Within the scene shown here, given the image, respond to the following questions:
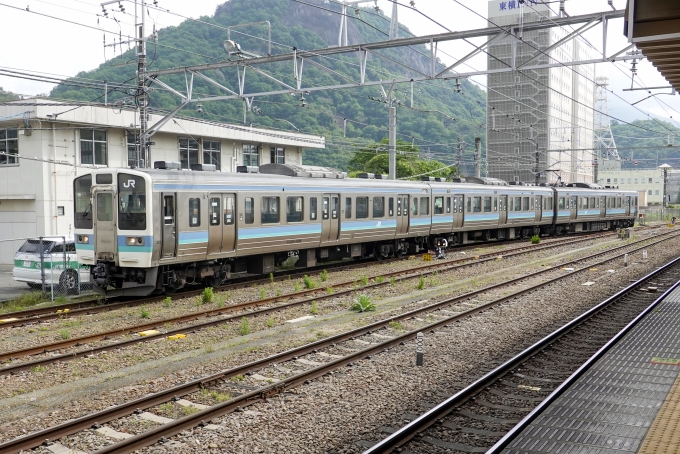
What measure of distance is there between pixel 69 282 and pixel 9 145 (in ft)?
40.9

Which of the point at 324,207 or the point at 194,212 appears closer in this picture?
the point at 194,212

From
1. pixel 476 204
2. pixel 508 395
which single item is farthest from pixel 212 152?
pixel 508 395

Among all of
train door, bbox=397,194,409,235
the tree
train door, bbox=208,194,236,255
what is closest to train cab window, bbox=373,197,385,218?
train door, bbox=397,194,409,235

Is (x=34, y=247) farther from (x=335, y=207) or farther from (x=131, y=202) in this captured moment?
(x=335, y=207)

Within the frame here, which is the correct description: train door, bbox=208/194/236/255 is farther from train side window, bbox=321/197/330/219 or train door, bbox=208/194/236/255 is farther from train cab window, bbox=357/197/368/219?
train cab window, bbox=357/197/368/219

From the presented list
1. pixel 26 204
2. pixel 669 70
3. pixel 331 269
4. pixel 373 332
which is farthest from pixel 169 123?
pixel 669 70

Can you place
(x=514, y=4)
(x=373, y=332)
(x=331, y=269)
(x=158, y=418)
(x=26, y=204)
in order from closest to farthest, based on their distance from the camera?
1. (x=158, y=418)
2. (x=373, y=332)
3. (x=331, y=269)
4. (x=26, y=204)
5. (x=514, y=4)

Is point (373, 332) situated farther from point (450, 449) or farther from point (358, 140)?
point (358, 140)

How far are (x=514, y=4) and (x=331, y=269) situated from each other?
262ft

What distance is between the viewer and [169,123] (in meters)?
28.5

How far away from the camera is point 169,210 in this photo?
579 inches

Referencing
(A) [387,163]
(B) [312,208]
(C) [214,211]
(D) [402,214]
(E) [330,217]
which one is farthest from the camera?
(A) [387,163]

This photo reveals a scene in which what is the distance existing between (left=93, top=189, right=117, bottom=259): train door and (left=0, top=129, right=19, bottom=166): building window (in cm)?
1307

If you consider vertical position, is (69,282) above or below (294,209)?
below
